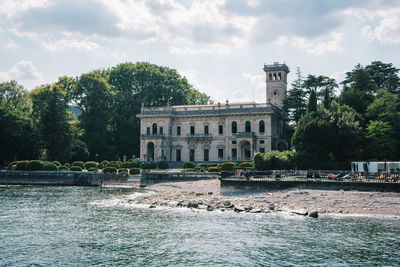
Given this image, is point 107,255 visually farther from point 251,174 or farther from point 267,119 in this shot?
point 267,119

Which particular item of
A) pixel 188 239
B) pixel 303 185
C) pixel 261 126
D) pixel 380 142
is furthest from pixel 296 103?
pixel 188 239

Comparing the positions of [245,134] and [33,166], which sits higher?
[245,134]

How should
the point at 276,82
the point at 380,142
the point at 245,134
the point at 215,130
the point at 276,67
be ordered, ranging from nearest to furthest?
the point at 380,142
the point at 245,134
the point at 215,130
the point at 276,67
the point at 276,82

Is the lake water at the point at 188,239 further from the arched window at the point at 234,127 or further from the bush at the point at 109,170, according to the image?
the arched window at the point at 234,127

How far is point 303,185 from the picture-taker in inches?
1251

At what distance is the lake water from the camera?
15.2 metres

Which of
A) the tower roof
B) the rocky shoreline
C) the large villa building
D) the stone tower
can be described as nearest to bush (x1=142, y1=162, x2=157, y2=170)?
the large villa building

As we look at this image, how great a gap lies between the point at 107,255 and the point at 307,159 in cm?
3175

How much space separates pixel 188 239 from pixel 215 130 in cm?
4851

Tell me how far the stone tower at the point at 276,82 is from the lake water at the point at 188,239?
159 feet

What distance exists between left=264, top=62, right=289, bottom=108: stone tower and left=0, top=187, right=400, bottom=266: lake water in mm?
48602

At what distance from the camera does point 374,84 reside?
197ft

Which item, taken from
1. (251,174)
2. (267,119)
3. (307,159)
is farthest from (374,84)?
(251,174)

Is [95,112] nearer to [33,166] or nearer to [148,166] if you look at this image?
[148,166]
